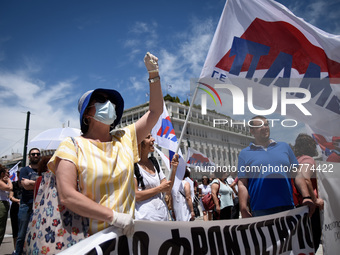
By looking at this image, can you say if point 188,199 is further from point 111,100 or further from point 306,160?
point 111,100

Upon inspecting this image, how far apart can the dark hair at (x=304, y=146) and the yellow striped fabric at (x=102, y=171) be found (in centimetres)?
286

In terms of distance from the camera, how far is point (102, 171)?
1942mm

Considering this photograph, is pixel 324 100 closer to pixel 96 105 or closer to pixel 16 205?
pixel 96 105

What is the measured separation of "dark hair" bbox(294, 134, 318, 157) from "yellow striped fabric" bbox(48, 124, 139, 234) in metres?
2.86

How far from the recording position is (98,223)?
1914 millimetres

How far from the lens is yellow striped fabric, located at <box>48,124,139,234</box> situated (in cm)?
191

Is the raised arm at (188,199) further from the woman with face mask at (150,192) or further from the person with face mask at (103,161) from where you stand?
the person with face mask at (103,161)

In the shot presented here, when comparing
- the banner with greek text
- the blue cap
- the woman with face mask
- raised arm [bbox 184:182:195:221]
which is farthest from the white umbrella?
the banner with greek text

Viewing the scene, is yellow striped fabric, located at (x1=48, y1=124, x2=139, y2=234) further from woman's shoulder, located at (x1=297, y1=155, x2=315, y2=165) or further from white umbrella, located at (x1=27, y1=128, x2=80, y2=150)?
white umbrella, located at (x1=27, y1=128, x2=80, y2=150)

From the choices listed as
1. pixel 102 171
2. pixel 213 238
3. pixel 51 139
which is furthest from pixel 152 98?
pixel 51 139

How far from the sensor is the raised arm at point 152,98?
2.30 m

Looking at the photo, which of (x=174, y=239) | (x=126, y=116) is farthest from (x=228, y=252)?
(x=126, y=116)

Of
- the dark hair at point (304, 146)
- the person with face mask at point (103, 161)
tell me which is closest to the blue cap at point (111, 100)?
the person with face mask at point (103, 161)

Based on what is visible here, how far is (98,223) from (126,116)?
73.7m
